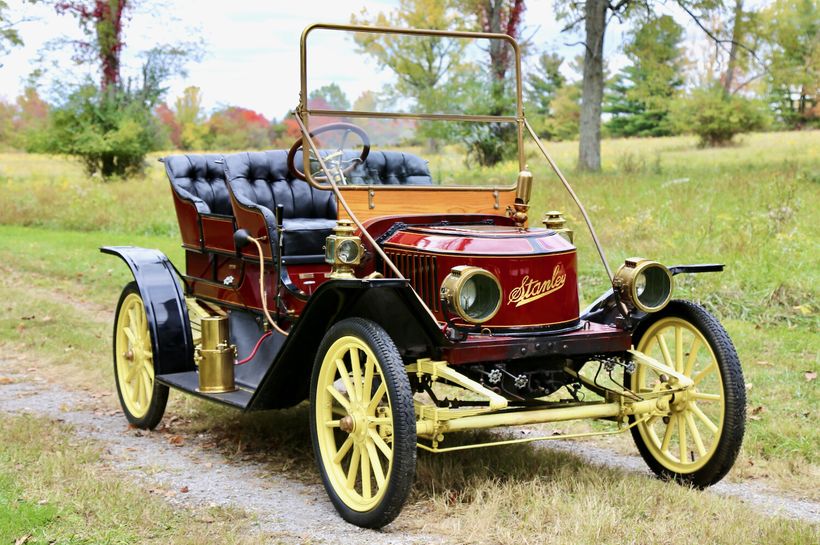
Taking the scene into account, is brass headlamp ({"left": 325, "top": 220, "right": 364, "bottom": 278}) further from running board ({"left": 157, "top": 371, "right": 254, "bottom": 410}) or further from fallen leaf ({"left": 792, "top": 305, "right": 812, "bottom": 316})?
fallen leaf ({"left": 792, "top": 305, "right": 812, "bottom": 316})

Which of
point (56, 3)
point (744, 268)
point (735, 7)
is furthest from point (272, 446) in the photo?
point (56, 3)

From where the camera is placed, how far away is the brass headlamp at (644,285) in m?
4.23

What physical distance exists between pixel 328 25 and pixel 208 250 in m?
1.66

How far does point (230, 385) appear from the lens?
16.6ft

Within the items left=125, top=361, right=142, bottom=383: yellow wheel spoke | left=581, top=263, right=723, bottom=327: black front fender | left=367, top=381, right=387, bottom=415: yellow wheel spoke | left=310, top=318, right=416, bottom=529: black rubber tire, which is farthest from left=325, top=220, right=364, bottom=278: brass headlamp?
left=125, top=361, right=142, bottom=383: yellow wheel spoke

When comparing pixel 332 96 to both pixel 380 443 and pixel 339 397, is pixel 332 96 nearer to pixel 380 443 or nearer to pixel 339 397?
pixel 339 397

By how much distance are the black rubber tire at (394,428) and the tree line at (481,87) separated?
159 centimetres

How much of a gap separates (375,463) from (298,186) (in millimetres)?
2609

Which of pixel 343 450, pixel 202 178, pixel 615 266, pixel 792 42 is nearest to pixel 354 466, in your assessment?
pixel 343 450

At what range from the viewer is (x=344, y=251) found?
4168 millimetres

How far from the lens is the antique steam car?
3.91 metres

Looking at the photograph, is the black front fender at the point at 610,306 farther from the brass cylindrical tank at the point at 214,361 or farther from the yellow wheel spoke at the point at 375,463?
the brass cylindrical tank at the point at 214,361

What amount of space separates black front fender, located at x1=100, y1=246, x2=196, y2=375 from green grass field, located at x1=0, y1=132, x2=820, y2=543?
1.77 ft

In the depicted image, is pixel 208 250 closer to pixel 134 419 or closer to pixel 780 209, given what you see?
pixel 134 419
